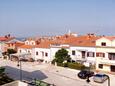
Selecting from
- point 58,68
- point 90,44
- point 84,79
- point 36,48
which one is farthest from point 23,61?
point 84,79

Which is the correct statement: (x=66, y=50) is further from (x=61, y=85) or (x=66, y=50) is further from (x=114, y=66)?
(x=61, y=85)

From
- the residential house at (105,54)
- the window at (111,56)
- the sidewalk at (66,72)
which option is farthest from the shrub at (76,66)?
the window at (111,56)

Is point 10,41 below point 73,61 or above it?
above

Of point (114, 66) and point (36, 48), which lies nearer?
point (114, 66)

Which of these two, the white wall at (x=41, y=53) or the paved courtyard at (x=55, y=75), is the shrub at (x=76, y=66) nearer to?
the paved courtyard at (x=55, y=75)

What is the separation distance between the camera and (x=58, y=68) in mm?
54750

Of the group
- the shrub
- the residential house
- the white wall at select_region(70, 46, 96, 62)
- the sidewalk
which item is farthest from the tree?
the residential house

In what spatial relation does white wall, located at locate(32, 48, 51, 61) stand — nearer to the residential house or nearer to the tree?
the tree

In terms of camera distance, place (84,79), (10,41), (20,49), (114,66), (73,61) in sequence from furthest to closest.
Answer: (10,41)
(20,49)
(73,61)
(114,66)
(84,79)

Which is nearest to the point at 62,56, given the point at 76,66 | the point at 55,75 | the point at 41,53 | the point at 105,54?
the point at 76,66

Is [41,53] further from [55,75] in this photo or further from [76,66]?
[55,75]

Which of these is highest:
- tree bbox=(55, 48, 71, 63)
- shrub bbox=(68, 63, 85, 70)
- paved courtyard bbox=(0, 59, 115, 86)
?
tree bbox=(55, 48, 71, 63)

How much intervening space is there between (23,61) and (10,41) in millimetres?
20440

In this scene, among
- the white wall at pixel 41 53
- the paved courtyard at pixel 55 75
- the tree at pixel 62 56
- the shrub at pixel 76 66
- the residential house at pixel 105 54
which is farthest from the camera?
the white wall at pixel 41 53
